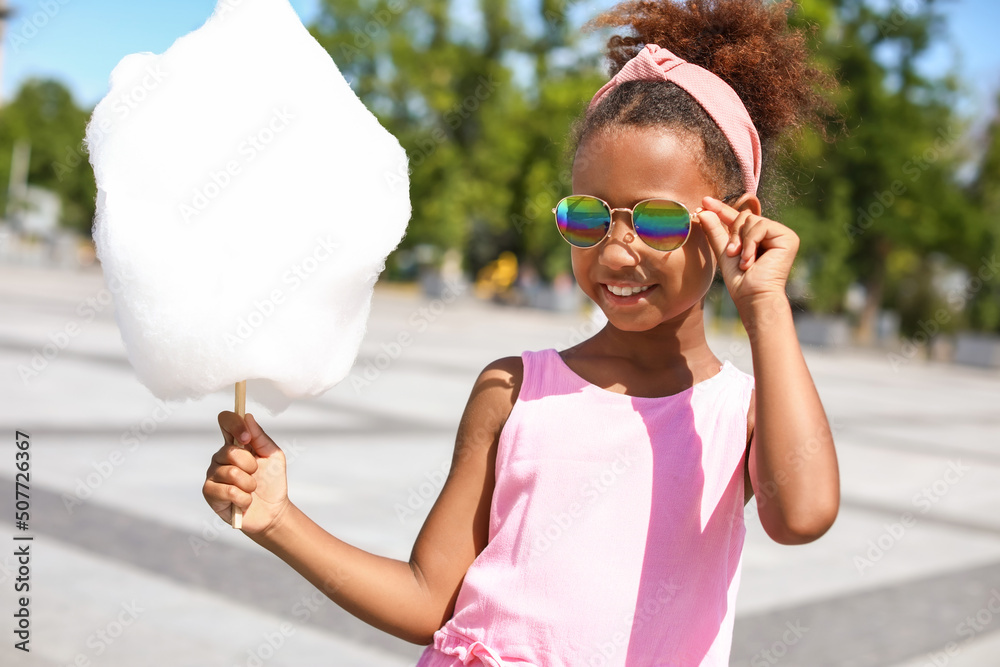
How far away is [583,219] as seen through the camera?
59.0 inches

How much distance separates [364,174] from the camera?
1.41m

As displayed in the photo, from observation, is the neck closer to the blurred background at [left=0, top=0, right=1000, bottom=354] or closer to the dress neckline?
the dress neckline

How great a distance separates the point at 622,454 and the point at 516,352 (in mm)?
12208

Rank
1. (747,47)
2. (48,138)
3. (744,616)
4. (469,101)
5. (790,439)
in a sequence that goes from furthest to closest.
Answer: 1. (48,138)
2. (469,101)
3. (744,616)
4. (747,47)
5. (790,439)

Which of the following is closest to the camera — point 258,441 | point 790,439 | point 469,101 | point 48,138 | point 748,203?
point 790,439

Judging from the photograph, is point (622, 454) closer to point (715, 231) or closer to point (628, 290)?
point (628, 290)

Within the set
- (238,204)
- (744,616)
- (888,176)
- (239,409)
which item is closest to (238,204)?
(238,204)

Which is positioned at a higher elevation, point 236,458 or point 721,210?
point 721,210

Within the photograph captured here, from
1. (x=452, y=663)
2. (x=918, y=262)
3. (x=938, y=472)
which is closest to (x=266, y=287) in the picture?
(x=452, y=663)

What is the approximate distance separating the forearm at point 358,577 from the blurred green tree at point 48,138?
158 ft

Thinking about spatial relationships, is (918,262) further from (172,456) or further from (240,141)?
(240,141)

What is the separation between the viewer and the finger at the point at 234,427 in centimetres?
136

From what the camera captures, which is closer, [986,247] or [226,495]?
[226,495]

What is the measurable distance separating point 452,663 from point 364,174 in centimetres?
75
